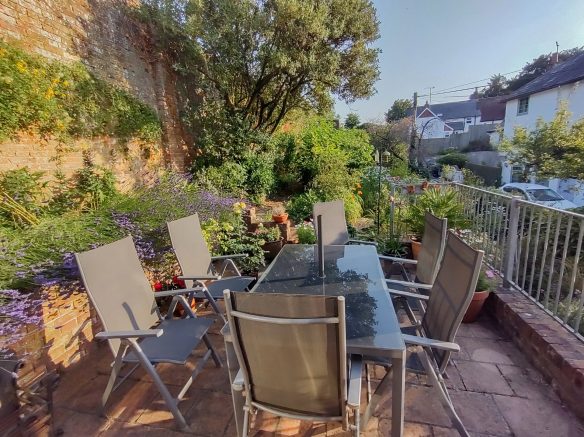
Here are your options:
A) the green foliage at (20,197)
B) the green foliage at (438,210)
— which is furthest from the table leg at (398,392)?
the green foliage at (20,197)

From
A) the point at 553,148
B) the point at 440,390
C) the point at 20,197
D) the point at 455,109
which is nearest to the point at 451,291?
the point at 440,390

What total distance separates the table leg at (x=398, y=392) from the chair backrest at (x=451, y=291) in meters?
0.40

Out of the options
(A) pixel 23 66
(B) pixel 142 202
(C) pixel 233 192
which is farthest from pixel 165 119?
(B) pixel 142 202

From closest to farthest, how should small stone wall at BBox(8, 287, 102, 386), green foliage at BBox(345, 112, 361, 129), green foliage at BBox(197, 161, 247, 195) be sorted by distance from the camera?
small stone wall at BBox(8, 287, 102, 386), green foliage at BBox(197, 161, 247, 195), green foliage at BBox(345, 112, 361, 129)

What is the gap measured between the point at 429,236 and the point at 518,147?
363 inches

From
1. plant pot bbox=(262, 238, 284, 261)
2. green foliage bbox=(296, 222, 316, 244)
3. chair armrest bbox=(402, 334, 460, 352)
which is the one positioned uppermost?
chair armrest bbox=(402, 334, 460, 352)

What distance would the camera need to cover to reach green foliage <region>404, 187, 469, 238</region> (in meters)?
3.57

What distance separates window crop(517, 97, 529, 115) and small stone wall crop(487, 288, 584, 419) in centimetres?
1779

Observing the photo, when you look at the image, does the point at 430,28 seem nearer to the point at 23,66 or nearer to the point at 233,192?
the point at 233,192

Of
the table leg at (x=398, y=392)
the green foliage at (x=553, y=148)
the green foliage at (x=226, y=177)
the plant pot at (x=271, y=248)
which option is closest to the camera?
the table leg at (x=398, y=392)

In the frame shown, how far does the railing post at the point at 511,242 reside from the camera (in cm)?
278

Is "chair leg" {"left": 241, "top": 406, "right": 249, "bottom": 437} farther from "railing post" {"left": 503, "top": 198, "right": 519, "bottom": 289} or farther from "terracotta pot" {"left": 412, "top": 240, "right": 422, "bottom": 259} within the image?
"terracotta pot" {"left": 412, "top": 240, "right": 422, "bottom": 259}

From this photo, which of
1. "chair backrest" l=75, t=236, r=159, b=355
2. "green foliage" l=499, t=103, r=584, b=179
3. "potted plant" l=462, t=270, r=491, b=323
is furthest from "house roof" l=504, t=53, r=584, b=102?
"chair backrest" l=75, t=236, r=159, b=355

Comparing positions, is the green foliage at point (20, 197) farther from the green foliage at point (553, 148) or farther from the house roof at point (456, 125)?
the house roof at point (456, 125)
